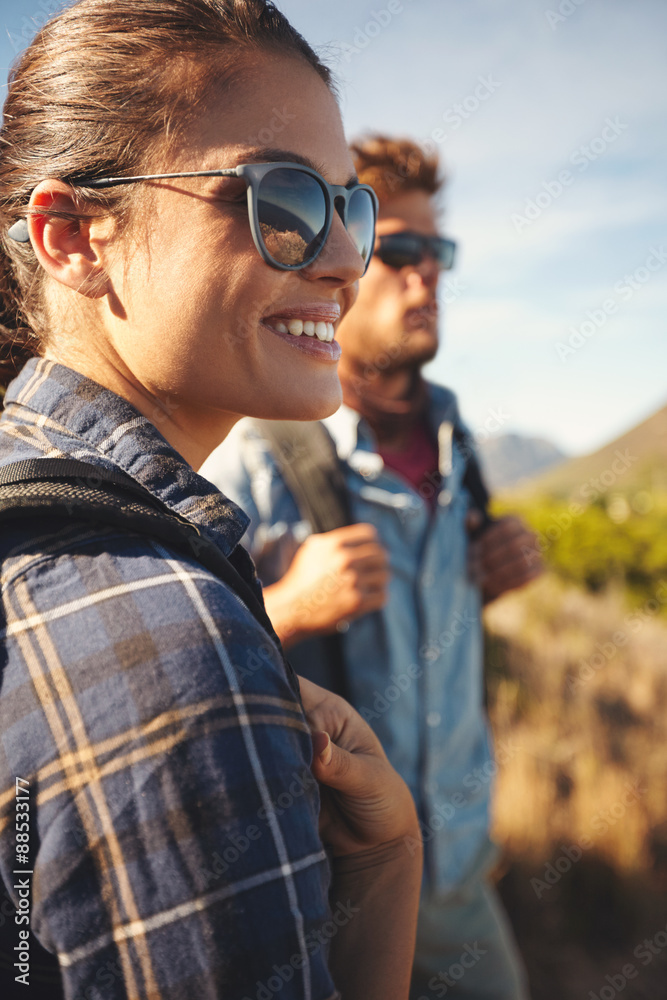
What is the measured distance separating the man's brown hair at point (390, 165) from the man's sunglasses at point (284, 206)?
177 centimetres

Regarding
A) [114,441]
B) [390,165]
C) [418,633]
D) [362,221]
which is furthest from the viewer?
[390,165]

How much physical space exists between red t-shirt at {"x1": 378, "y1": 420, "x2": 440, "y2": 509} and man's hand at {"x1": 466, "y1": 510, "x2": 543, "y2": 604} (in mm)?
185

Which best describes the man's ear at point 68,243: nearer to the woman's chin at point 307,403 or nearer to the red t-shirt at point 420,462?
the woman's chin at point 307,403

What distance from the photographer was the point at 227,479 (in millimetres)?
2045

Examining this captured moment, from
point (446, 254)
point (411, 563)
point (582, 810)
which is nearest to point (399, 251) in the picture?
point (446, 254)

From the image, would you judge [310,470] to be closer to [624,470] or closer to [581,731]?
[624,470]

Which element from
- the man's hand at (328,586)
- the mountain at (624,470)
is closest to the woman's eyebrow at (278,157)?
the man's hand at (328,586)

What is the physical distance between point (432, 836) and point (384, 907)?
1.36m

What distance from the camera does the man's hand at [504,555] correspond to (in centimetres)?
253

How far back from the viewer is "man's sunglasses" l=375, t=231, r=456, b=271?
2.66 meters

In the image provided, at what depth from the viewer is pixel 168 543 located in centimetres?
82

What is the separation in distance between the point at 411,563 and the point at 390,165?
156 cm

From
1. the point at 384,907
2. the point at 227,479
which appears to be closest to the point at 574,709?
the point at 227,479

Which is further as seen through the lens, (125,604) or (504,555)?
(504,555)
